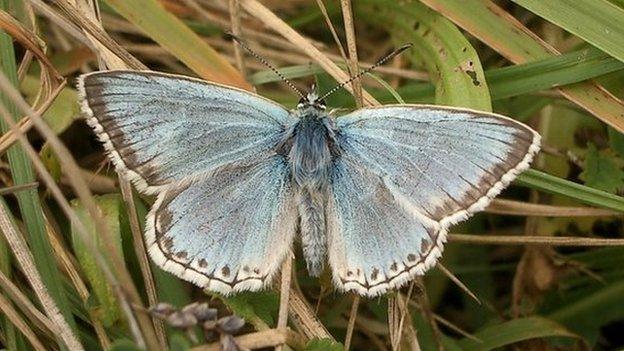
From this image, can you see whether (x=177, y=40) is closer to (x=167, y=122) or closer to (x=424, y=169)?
(x=167, y=122)

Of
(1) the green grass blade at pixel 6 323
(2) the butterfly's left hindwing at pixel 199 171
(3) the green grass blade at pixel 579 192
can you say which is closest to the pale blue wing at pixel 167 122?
(2) the butterfly's left hindwing at pixel 199 171

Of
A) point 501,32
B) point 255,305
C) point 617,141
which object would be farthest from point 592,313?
point 255,305

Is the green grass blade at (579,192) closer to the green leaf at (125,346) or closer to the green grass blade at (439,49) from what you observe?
the green grass blade at (439,49)

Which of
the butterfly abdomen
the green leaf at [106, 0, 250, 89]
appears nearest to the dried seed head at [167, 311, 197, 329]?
the butterfly abdomen

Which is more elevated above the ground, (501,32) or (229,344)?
(501,32)

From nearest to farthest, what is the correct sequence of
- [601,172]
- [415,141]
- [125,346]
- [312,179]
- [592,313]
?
[125,346]
[415,141]
[312,179]
[601,172]
[592,313]

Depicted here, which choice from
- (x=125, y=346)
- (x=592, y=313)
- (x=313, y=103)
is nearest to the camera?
(x=125, y=346)

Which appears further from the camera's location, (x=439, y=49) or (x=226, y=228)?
(x=439, y=49)
